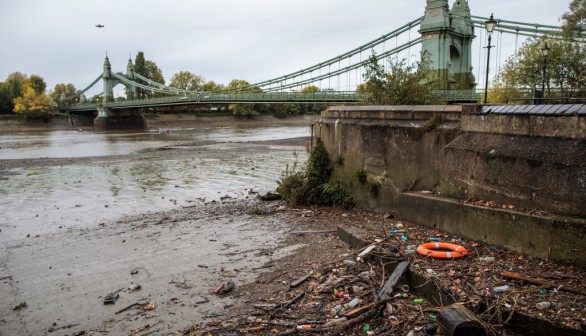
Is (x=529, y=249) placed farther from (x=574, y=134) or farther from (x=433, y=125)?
(x=433, y=125)

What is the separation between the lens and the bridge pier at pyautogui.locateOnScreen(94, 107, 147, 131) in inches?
2436

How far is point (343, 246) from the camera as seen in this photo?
255 inches

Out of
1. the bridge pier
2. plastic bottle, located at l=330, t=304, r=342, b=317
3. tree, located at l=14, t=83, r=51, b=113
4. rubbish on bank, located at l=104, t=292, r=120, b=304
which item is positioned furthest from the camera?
tree, located at l=14, t=83, r=51, b=113

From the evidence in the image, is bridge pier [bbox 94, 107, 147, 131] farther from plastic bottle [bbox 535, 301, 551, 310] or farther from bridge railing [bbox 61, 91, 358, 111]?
plastic bottle [bbox 535, 301, 551, 310]

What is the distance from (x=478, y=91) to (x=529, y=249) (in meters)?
23.2

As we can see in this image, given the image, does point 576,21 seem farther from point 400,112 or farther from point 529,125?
point 529,125

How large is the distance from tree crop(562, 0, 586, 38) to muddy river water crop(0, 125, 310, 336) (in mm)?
17733

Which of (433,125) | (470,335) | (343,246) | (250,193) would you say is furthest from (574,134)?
(250,193)

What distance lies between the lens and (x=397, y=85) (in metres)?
10.3

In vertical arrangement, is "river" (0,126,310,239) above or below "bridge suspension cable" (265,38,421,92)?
below

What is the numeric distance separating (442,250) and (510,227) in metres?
0.85

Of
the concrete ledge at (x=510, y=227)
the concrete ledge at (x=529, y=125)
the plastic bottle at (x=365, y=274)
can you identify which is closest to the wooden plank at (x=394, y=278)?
the plastic bottle at (x=365, y=274)

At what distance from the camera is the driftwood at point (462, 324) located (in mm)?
3514

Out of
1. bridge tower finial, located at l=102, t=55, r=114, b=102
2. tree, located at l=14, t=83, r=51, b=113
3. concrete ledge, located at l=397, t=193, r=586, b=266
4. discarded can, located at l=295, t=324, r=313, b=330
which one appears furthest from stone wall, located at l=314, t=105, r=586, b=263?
bridge tower finial, located at l=102, t=55, r=114, b=102
